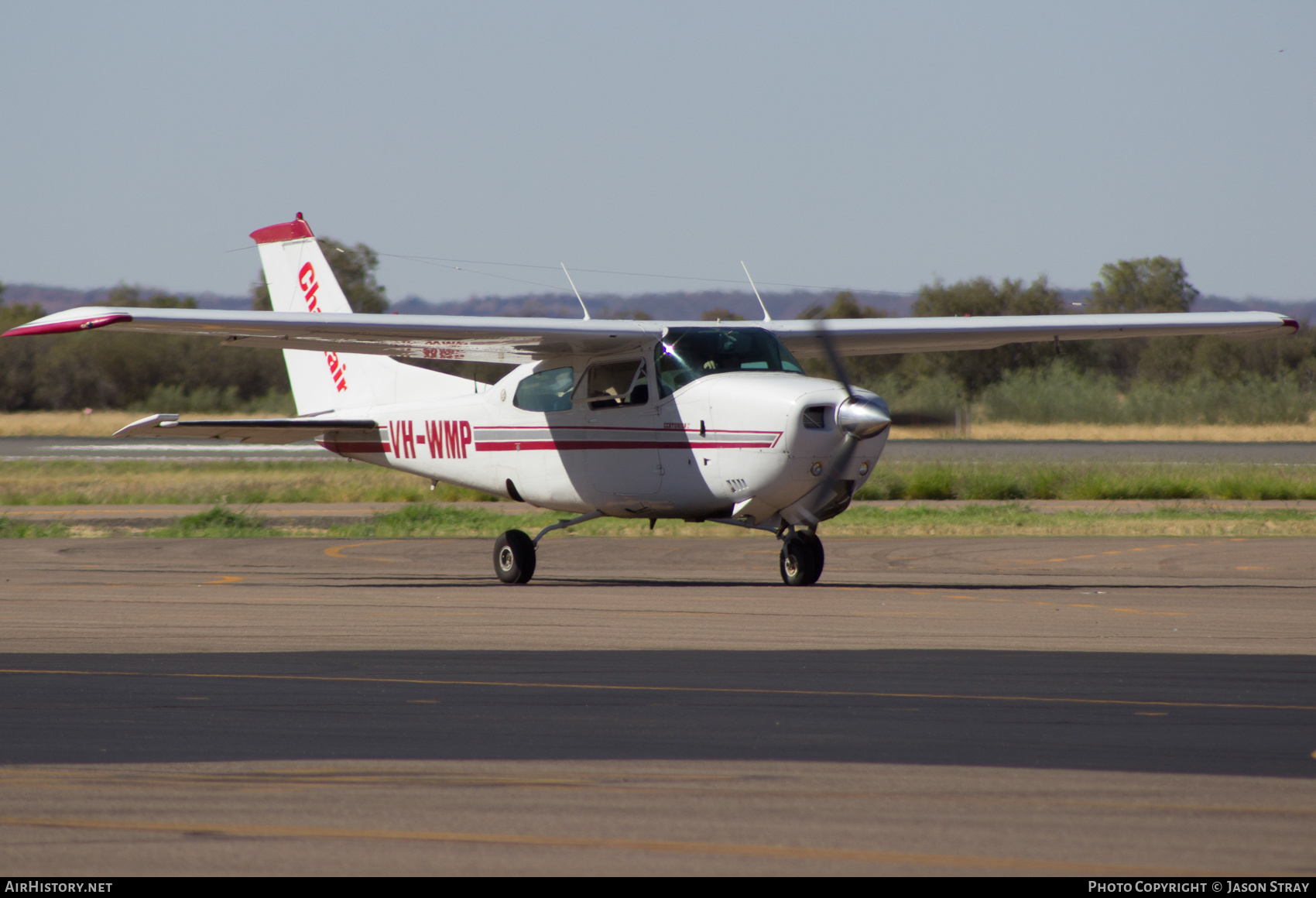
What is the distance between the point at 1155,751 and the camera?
5.77 meters

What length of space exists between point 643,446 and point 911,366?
2063 inches

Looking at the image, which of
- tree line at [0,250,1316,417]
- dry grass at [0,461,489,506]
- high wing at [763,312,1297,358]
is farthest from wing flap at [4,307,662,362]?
tree line at [0,250,1316,417]

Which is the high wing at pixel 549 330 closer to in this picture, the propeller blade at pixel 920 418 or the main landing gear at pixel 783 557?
the propeller blade at pixel 920 418

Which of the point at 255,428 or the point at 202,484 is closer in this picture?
the point at 255,428

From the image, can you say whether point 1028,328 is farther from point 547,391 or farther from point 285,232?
point 285,232

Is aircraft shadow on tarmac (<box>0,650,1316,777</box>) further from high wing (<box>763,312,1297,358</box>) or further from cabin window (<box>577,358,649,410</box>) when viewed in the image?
high wing (<box>763,312,1297,358</box>)

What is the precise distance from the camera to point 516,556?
1590cm

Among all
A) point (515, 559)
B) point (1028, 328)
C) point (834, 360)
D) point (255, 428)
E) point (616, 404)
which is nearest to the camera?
point (834, 360)

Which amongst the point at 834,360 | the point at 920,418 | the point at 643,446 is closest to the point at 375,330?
the point at 643,446

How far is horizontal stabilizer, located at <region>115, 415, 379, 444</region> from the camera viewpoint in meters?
16.1

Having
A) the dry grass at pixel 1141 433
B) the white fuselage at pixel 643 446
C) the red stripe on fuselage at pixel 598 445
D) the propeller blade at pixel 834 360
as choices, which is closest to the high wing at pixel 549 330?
the propeller blade at pixel 834 360

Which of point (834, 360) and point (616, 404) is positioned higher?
point (834, 360)

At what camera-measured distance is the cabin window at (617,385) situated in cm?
1509

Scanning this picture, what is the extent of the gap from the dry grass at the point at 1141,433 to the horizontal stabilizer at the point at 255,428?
36.2 meters
